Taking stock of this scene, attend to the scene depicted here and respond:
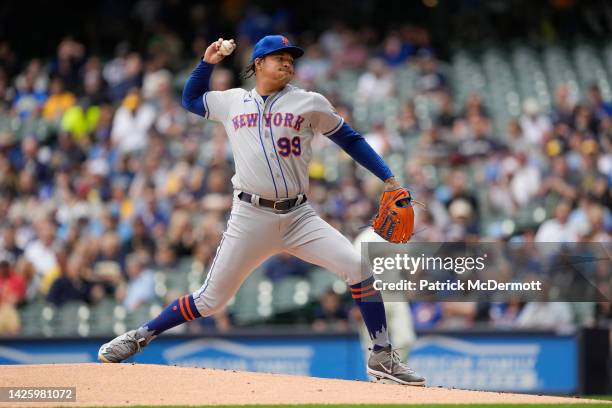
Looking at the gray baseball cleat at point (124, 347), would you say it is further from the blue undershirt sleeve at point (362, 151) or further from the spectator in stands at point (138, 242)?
the spectator in stands at point (138, 242)

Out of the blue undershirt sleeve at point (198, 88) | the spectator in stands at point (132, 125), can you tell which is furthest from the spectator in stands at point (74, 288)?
the blue undershirt sleeve at point (198, 88)

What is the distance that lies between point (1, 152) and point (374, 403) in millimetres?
10573

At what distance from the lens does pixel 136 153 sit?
14.4 meters

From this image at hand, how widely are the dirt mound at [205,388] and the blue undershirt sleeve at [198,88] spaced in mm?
1637

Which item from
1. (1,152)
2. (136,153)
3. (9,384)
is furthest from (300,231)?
(1,152)

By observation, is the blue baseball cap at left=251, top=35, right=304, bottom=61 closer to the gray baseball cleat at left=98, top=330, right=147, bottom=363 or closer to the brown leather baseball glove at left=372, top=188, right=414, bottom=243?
the brown leather baseball glove at left=372, top=188, right=414, bottom=243

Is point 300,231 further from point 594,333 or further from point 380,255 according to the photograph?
point 594,333

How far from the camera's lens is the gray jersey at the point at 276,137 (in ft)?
20.9

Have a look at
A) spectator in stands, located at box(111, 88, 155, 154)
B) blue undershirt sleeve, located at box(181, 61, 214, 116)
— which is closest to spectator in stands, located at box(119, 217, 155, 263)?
spectator in stands, located at box(111, 88, 155, 154)

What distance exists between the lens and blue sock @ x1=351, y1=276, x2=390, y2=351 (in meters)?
6.56

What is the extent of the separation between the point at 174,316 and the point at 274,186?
109cm

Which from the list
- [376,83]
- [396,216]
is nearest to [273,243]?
[396,216]

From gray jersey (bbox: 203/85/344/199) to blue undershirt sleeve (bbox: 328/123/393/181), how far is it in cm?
7

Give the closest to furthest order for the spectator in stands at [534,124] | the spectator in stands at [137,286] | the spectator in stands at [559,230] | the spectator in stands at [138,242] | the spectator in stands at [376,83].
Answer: the spectator in stands at [559,230] < the spectator in stands at [137,286] < the spectator in stands at [138,242] < the spectator in stands at [534,124] < the spectator in stands at [376,83]
